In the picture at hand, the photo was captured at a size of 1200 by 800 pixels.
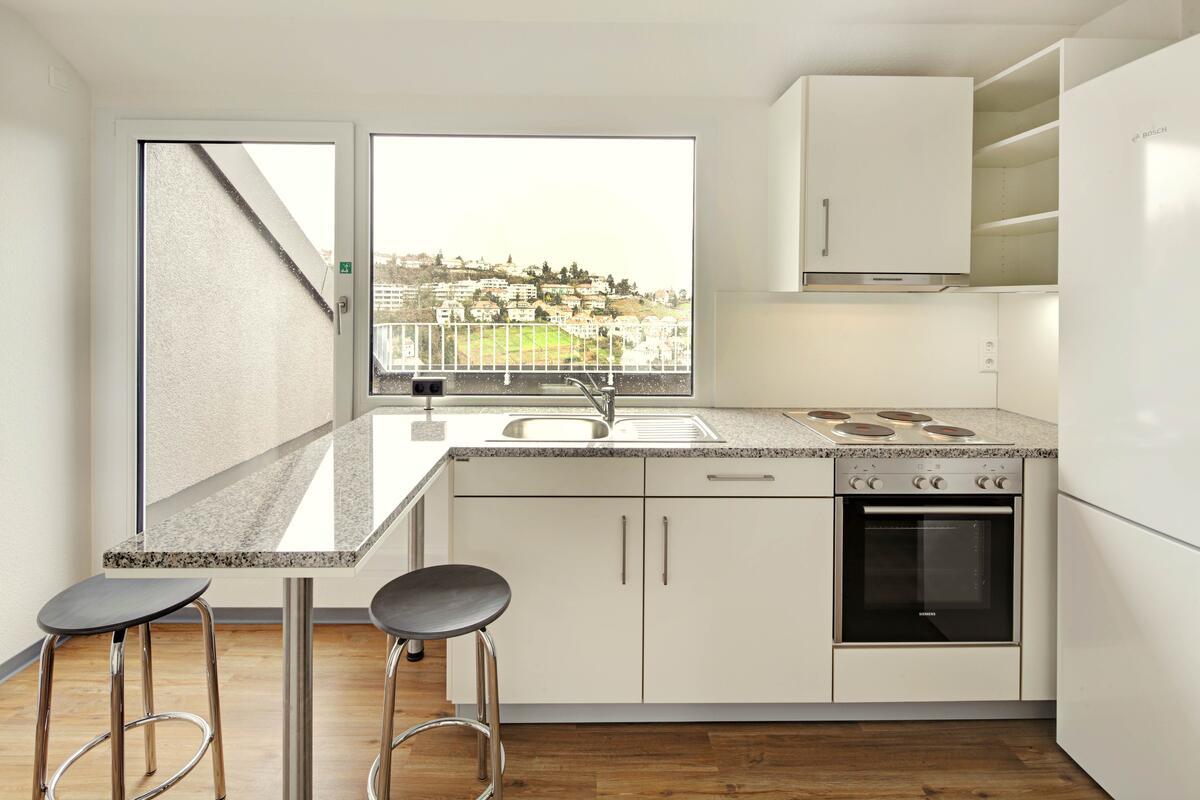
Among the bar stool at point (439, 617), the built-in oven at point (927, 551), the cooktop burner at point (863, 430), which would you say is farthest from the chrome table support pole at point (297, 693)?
the cooktop burner at point (863, 430)

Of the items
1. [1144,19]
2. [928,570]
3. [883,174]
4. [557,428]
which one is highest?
[1144,19]

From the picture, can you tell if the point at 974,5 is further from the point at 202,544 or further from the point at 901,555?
the point at 202,544

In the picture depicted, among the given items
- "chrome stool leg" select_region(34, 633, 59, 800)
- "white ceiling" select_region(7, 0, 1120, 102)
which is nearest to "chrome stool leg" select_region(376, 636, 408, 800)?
"chrome stool leg" select_region(34, 633, 59, 800)

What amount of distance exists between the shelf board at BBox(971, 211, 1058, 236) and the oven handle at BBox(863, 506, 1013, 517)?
3.00 ft

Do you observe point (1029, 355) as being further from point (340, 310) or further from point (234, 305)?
point (234, 305)

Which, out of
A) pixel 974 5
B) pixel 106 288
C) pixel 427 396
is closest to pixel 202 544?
pixel 427 396

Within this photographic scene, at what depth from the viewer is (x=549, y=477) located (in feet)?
7.34

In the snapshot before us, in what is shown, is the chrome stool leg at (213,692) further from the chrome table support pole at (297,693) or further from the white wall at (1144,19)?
the white wall at (1144,19)

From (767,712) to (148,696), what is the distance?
71.6 inches

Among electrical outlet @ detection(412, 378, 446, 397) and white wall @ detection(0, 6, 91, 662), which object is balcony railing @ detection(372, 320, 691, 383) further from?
white wall @ detection(0, 6, 91, 662)

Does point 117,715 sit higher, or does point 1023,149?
→ point 1023,149

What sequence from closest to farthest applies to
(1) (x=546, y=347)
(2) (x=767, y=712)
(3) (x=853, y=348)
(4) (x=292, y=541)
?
(4) (x=292, y=541) → (2) (x=767, y=712) → (3) (x=853, y=348) → (1) (x=546, y=347)

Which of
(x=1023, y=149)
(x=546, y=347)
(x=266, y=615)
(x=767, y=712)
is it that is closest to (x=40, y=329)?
(x=266, y=615)

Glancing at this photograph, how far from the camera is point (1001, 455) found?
2.22m
